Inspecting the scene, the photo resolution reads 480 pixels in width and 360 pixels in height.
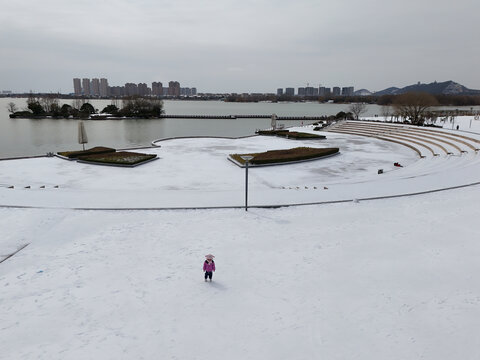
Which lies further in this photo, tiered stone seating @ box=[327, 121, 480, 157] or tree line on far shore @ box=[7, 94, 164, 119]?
tree line on far shore @ box=[7, 94, 164, 119]

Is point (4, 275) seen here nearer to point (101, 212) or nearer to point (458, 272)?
point (101, 212)

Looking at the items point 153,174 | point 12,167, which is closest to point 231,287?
point 153,174

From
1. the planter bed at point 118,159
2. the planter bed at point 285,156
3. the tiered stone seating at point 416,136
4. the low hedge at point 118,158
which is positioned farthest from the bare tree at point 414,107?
the low hedge at point 118,158

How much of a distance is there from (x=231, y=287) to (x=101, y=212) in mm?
8594

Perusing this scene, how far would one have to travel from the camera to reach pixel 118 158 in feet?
88.1

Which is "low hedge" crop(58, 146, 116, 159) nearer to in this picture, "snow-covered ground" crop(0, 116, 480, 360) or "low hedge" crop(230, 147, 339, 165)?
"snow-covered ground" crop(0, 116, 480, 360)

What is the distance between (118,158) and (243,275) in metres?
20.4

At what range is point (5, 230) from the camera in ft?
42.6

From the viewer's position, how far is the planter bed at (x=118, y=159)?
25.5m

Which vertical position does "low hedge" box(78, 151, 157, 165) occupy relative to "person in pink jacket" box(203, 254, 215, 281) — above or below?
above

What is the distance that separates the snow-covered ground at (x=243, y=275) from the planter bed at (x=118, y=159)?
6.49m

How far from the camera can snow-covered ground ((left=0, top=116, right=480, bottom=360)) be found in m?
7.14

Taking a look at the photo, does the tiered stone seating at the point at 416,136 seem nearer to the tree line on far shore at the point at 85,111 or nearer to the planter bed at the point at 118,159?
the planter bed at the point at 118,159

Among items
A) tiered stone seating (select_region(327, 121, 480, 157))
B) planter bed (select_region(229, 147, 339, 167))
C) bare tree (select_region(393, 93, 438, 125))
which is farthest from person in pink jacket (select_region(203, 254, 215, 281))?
bare tree (select_region(393, 93, 438, 125))
